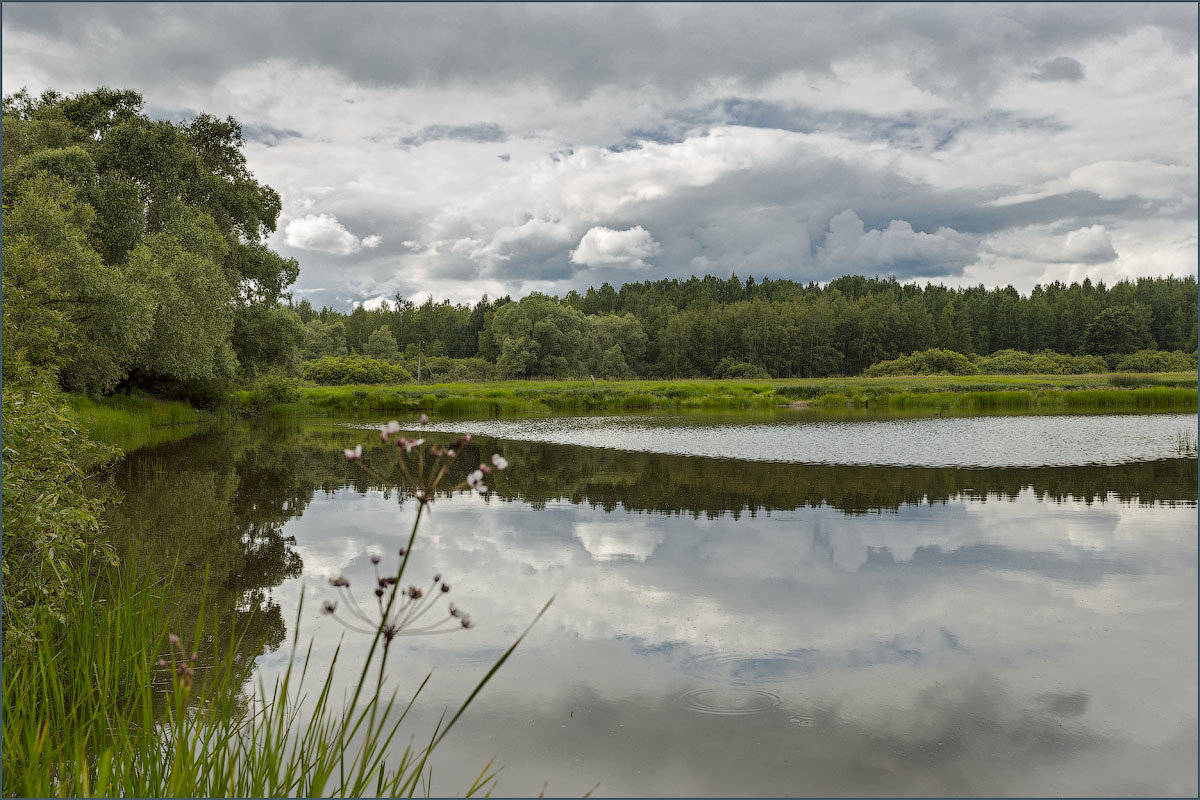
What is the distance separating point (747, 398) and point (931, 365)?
174 feet

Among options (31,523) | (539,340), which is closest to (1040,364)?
(539,340)

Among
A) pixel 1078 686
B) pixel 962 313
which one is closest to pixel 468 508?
pixel 1078 686

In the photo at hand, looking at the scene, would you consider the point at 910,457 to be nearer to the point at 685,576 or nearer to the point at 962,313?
the point at 685,576

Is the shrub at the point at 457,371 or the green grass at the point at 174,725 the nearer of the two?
the green grass at the point at 174,725

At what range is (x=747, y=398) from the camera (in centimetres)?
5819

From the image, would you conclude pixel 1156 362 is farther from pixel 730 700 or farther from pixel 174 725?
pixel 174 725

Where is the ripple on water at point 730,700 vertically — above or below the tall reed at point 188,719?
below

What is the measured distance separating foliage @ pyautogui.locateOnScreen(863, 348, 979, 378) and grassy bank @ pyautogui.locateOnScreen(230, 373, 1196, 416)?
30.2 m

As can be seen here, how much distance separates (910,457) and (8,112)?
36.3 meters

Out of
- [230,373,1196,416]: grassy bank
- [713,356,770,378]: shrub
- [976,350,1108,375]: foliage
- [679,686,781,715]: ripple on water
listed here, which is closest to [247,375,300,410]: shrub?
[230,373,1196,416]: grassy bank

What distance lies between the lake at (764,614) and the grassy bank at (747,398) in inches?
1179

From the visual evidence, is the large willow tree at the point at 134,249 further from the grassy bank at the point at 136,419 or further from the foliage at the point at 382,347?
the foliage at the point at 382,347

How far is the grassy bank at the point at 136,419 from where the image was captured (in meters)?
25.1

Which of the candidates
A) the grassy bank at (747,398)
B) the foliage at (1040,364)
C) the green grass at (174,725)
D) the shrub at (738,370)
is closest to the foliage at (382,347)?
the grassy bank at (747,398)
